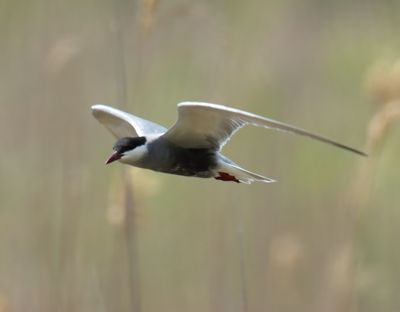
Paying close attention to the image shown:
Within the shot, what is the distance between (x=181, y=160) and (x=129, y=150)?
0.17 m

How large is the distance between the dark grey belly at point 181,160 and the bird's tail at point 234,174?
3cm

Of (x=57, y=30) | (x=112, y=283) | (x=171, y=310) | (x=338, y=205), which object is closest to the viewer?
(x=112, y=283)

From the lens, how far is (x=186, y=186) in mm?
6676

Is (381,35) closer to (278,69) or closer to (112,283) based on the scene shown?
(278,69)

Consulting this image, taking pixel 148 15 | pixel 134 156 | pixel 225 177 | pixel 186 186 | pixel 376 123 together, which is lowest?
pixel 186 186

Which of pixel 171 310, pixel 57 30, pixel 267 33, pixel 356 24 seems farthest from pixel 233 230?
pixel 356 24

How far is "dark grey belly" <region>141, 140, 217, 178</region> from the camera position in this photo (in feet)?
15.0

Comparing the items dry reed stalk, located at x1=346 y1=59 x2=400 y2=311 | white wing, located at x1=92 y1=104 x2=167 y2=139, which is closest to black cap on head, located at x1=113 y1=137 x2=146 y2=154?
white wing, located at x1=92 y1=104 x2=167 y2=139

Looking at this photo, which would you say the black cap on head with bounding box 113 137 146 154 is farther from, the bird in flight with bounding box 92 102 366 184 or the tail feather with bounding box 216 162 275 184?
the tail feather with bounding box 216 162 275 184

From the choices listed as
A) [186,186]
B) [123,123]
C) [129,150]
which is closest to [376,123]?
[129,150]

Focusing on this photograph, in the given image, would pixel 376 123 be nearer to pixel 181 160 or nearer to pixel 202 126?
pixel 202 126

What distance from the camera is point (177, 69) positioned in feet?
26.3

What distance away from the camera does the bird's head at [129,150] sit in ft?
15.0

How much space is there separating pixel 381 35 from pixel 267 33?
0.72 metres
